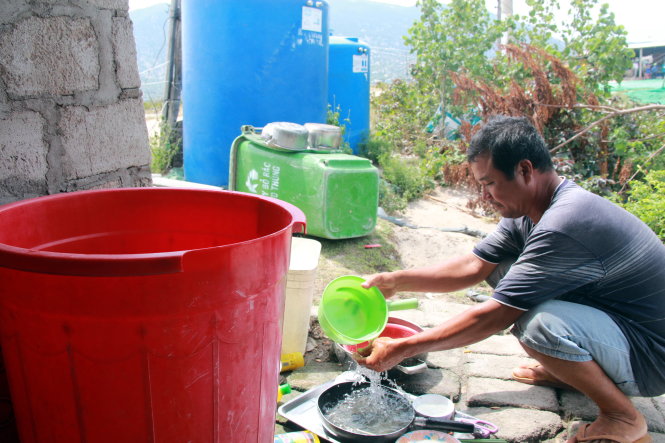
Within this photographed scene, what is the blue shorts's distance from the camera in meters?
1.88

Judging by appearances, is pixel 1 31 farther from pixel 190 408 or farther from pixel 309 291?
pixel 309 291

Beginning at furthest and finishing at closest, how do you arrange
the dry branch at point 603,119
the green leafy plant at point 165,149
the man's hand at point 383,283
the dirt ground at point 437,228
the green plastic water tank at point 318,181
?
the green leafy plant at point 165,149, the dry branch at point 603,119, the dirt ground at point 437,228, the green plastic water tank at point 318,181, the man's hand at point 383,283

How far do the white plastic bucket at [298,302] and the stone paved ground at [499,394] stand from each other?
13cm

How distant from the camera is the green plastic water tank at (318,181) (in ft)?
12.3

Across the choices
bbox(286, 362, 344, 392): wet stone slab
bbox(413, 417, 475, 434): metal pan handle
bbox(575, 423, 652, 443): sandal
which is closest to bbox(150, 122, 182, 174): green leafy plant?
bbox(286, 362, 344, 392): wet stone slab

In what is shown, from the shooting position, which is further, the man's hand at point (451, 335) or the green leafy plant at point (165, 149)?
the green leafy plant at point (165, 149)

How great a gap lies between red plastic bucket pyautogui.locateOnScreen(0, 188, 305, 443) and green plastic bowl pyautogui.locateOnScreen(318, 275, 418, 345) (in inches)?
37.8

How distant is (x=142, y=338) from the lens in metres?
0.99

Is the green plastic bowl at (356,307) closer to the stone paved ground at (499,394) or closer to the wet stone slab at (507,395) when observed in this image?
the stone paved ground at (499,394)

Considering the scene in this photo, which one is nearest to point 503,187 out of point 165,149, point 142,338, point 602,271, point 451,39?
point 602,271

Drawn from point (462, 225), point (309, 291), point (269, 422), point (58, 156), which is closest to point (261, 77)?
point (462, 225)

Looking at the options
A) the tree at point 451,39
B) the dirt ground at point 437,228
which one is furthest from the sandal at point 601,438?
the tree at point 451,39

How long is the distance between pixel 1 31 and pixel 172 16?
519cm

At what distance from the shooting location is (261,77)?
463 centimetres
